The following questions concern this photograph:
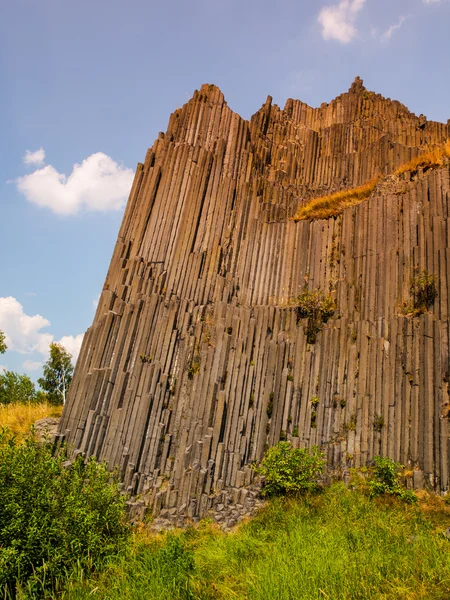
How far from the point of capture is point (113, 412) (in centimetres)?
1418

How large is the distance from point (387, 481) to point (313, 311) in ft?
17.4

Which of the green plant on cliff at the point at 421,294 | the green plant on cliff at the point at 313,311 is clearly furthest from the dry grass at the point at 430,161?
the green plant on cliff at the point at 313,311

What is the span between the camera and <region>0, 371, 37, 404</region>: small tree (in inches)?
1215

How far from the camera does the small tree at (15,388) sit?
30.9 m

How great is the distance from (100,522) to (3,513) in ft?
5.82

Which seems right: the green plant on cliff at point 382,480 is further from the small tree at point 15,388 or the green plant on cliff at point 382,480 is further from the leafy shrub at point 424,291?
the small tree at point 15,388

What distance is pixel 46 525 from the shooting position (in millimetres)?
8047

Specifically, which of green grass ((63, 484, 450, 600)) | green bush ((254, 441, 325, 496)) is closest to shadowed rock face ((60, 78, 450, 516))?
green bush ((254, 441, 325, 496))

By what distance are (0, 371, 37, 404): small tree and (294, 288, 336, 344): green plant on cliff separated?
23703mm

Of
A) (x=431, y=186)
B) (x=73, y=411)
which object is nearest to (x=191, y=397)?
(x=73, y=411)

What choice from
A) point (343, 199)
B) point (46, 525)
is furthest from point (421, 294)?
point (46, 525)

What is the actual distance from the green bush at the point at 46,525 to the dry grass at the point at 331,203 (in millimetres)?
12090

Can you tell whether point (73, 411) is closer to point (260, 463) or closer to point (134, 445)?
point (134, 445)

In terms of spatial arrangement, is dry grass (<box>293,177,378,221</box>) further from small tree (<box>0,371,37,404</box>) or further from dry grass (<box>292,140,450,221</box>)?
small tree (<box>0,371,37,404</box>)
